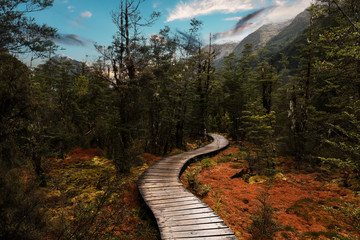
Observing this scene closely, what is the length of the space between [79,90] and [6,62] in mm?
10964

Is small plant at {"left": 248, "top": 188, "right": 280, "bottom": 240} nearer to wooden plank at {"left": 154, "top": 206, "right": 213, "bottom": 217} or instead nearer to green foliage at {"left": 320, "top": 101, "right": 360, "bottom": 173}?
wooden plank at {"left": 154, "top": 206, "right": 213, "bottom": 217}

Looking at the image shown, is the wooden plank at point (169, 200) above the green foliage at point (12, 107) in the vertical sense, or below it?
below

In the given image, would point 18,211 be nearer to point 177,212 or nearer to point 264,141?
point 177,212

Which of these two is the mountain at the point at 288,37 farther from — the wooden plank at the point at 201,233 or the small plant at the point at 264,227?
the wooden plank at the point at 201,233

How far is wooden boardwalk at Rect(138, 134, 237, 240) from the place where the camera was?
12.1ft

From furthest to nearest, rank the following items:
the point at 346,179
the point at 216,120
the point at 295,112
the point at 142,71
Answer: the point at 216,120 < the point at 295,112 < the point at 142,71 < the point at 346,179

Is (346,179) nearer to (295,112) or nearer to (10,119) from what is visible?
(295,112)

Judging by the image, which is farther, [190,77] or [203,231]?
[190,77]

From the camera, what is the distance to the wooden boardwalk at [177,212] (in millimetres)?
3674

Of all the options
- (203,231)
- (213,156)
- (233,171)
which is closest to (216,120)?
(213,156)

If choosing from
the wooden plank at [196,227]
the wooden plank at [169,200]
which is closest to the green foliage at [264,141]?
the wooden plank at [169,200]

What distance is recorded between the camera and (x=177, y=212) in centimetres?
450

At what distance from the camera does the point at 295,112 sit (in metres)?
10.6

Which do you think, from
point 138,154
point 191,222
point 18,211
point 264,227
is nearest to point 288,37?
point 138,154
